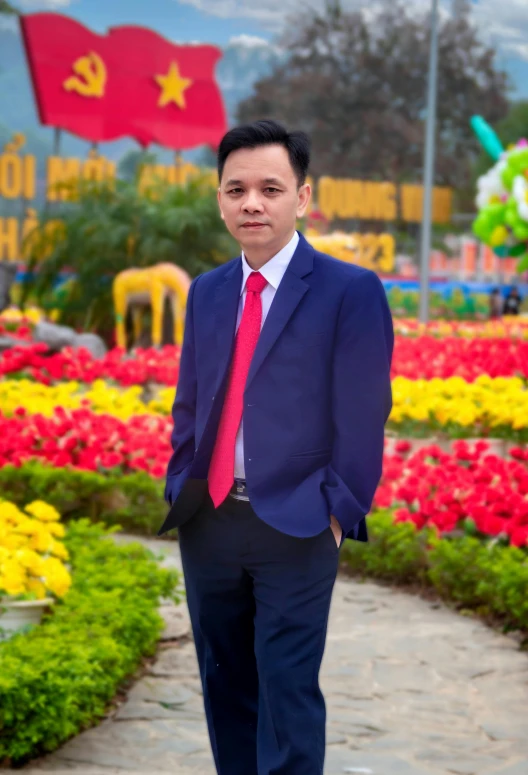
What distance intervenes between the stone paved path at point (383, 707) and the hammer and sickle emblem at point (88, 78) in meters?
19.6

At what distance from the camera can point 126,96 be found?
81.9ft

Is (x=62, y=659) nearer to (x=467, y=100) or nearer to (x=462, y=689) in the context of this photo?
(x=462, y=689)

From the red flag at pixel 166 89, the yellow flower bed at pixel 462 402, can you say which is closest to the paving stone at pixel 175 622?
the yellow flower bed at pixel 462 402

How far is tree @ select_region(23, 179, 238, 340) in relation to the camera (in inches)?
634

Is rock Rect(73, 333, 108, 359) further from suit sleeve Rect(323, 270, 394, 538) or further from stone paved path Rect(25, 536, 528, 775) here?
suit sleeve Rect(323, 270, 394, 538)

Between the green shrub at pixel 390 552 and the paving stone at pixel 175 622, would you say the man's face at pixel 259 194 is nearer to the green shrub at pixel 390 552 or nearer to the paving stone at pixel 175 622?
the paving stone at pixel 175 622

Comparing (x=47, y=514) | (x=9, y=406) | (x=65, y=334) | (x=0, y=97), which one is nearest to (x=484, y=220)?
(x=65, y=334)

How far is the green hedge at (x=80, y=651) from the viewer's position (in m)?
3.74

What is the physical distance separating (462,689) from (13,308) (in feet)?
51.5

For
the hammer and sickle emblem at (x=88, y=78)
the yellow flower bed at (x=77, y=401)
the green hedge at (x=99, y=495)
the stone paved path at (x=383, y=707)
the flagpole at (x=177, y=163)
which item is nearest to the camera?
the stone paved path at (x=383, y=707)

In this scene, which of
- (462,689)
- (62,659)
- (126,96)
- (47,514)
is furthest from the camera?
(126,96)

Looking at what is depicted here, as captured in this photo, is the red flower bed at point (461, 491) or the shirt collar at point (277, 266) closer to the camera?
the shirt collar at point (277, 266)

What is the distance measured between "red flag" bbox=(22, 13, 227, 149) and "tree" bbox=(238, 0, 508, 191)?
1572 cm

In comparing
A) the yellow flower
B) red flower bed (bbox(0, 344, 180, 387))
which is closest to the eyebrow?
the yellow flower
